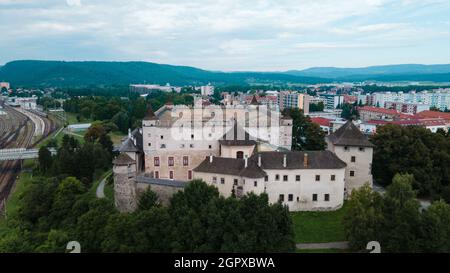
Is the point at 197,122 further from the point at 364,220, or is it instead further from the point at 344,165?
the point at 364,220

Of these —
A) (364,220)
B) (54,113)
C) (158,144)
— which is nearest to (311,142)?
(158,144)

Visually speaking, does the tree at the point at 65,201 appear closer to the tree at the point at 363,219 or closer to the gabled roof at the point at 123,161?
the gabled roof at the point at 123,161

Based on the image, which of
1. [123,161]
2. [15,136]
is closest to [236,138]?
[123,161]

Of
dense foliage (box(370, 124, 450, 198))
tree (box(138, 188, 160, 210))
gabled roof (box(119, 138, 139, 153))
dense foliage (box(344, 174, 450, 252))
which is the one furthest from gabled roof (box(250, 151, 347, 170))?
gabled roof (box(119, 138, 139, 153))

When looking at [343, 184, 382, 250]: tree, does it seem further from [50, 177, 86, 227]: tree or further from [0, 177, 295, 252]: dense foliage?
[50, 177, 86, 227]: tree

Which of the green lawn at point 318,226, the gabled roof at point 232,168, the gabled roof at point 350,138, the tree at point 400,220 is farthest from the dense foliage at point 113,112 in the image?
the tree at point 400,220

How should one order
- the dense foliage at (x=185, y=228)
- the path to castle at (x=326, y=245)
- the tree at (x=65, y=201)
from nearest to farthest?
the dense foliage at (x=185, y=228) < the path to castle at (x=326, y=245) < the tree at (x=65, y=201)
